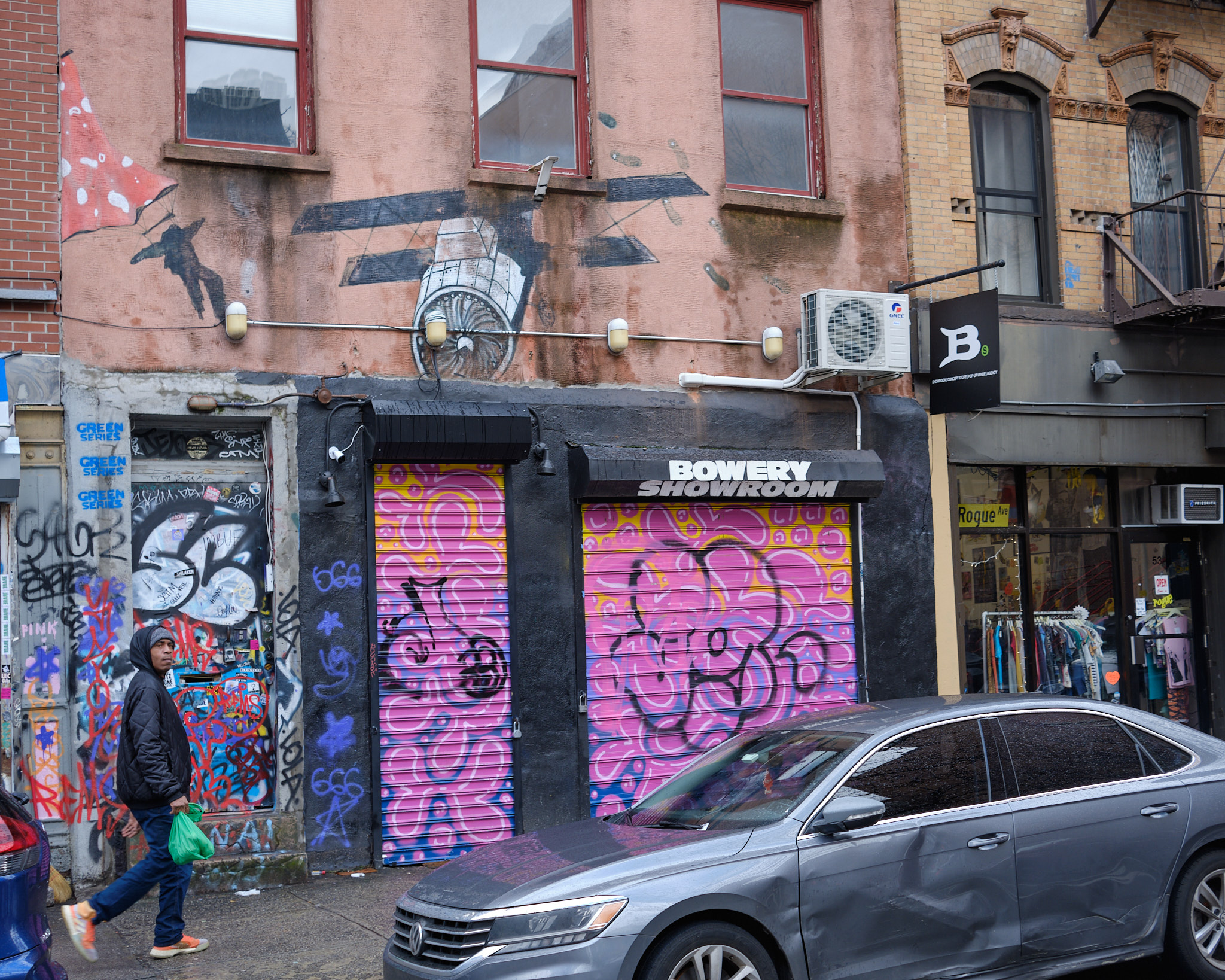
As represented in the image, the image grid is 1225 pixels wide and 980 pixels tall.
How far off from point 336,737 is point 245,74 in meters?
5.27

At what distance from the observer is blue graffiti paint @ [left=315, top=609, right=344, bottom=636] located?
31.0 feet

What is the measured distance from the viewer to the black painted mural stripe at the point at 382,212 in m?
9.73

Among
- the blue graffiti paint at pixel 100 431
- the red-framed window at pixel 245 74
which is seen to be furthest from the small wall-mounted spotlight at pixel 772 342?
the blue graffiti paint at pixel 100 431

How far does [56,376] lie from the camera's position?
8.84 metres

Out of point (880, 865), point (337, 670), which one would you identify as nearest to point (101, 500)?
point (337, 670)

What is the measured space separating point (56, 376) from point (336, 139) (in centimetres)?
285

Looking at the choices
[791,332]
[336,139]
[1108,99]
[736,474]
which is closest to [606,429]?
[736,474]

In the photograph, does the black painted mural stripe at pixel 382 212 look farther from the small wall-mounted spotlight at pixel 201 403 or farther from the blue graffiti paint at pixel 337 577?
the blue graffiti paint at pixel 337 577

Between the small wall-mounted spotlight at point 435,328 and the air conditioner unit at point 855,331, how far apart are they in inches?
129

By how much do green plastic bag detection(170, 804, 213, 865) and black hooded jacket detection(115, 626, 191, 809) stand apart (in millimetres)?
177

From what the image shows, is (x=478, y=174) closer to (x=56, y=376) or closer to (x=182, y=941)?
(x=56, y=376)

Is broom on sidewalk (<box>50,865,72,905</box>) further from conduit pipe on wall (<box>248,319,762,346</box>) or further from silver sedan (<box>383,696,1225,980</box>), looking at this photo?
conduit pipe on wall (<box>248,319,762,346</box>)

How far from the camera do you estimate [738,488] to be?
10758mm

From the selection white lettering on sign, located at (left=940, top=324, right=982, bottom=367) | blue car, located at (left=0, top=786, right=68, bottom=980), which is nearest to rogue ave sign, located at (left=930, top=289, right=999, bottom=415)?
white lettering on sign, located at (left=940, top=324, right=982, bottom=367)
